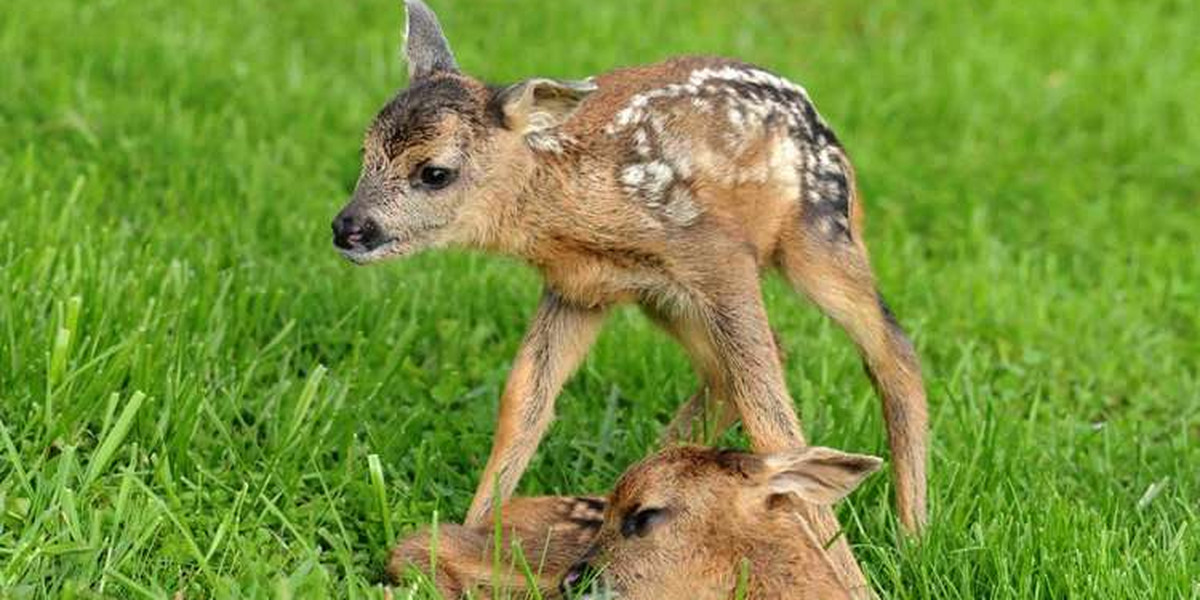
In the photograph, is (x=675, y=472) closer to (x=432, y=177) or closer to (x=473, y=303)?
(x=432, y=177)

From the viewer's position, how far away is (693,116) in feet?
18.7

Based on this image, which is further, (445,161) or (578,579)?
(445,161)

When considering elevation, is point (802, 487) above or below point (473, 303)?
above

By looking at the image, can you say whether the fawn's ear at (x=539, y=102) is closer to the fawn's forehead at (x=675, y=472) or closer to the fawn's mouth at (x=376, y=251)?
the fawn's mouth at (x=376, y=251)

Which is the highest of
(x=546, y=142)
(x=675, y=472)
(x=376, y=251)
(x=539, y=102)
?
(x=539, y=102)

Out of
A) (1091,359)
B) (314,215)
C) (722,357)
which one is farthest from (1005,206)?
(722,357)

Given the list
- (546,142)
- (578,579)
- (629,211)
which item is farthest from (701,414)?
(578,579)

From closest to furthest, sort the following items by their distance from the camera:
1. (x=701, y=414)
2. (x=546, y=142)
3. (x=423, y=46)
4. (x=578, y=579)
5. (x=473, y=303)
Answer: (x=578, y=579) < (x=546, y=142) < (x=423, y=46) < (x=701, y=414) < (x=473, y=303)

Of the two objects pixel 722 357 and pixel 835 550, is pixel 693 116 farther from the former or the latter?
pixel 835 550

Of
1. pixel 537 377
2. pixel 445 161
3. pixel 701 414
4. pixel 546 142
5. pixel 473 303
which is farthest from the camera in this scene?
pixel 473 303

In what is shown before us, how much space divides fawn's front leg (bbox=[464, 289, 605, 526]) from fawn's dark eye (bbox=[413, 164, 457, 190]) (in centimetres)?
47

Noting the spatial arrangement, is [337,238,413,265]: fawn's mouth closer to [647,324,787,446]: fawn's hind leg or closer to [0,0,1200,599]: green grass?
[0,0,1200,599]: green grass

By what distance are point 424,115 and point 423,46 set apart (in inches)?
19.3

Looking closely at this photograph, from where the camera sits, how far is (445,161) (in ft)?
18.1
